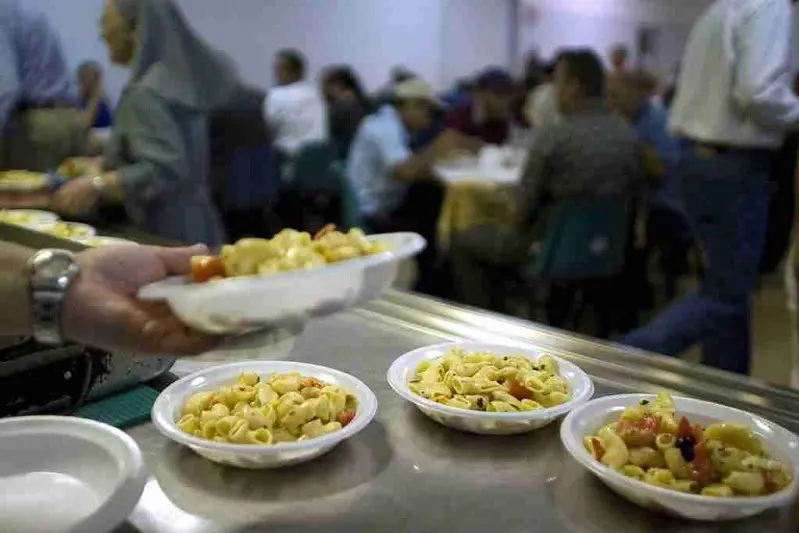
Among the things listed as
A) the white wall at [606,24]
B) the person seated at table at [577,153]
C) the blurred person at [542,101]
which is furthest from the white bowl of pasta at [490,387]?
the white wall at [606,24]

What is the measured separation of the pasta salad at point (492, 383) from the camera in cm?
98

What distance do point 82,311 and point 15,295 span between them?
80 mm

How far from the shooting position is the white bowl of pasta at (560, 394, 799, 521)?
2.56 feet

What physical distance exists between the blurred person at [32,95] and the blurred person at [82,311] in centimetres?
168

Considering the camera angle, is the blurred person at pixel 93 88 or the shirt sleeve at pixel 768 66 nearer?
the shirt sleeve at pixel 768 66

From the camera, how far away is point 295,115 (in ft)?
15.0

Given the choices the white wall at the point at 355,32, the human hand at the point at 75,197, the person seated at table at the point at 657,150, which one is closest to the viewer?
the human hand at the point at 75,197

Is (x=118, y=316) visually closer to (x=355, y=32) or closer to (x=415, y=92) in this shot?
(x=415, y=92)

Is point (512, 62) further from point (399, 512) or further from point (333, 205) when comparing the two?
point (399, 512)

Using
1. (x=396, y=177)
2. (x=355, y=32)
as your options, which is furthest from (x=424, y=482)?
(x=355, y=32)

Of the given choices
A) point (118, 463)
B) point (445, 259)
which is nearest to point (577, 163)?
point (445, 259)

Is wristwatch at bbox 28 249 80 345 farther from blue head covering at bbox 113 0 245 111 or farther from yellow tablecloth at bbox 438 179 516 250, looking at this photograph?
yellow tablecloth at bbox 438 179 516 250

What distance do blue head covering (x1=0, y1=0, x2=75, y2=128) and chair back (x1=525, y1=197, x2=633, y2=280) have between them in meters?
1.68

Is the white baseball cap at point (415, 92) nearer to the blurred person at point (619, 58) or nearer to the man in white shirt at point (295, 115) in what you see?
the man in white shirt at point (295, 115)
